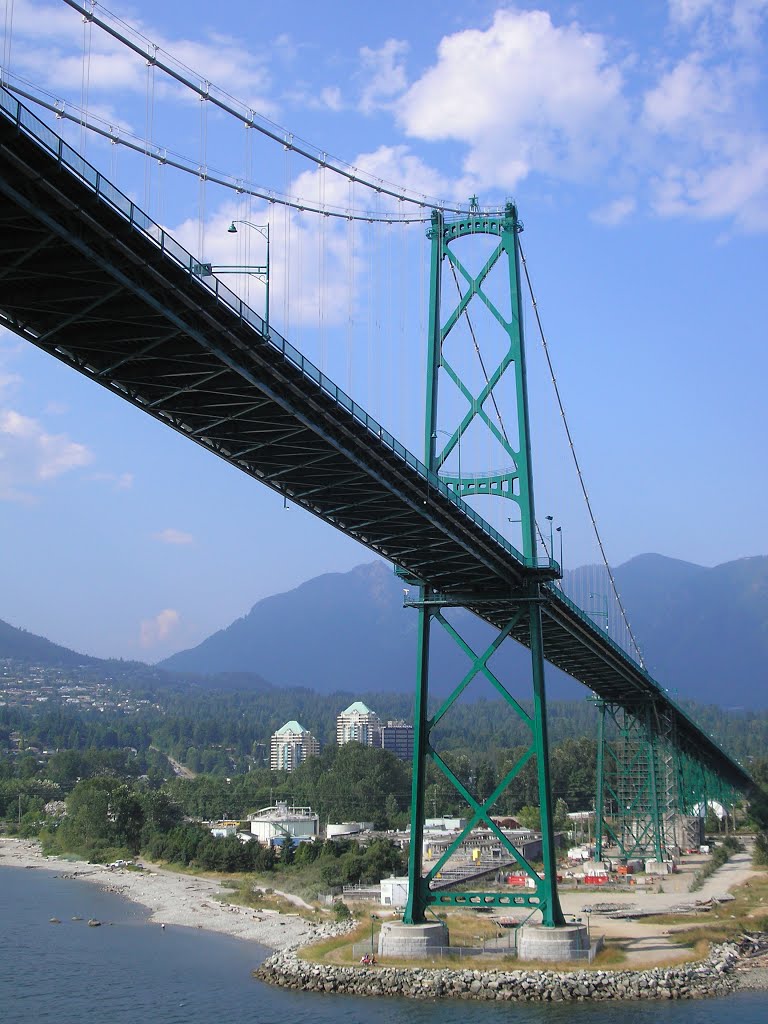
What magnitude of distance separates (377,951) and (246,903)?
25.6m

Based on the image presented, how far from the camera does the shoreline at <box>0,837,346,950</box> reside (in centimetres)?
4975

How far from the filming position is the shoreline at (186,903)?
163 ft

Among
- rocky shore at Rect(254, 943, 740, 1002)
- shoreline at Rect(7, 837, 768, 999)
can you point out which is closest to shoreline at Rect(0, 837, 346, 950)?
shoreline at Rect(7, 837, 768, 999)

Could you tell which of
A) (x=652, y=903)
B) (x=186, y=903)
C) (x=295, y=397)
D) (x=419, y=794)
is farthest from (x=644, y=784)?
(x=295, y=397)

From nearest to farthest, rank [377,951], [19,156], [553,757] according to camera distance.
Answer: [19,156] < [377,951] < [553,757]

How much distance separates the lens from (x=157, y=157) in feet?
82.6

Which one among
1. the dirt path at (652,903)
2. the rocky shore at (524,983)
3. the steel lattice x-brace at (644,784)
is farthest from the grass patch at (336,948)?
the steel lattice x-brace at (644,784)

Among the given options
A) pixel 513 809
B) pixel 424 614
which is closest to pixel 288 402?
pixel 424 614

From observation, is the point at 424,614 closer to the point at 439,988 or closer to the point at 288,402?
the point at 439,988

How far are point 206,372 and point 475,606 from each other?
19605mm

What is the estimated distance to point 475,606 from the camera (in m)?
42.1

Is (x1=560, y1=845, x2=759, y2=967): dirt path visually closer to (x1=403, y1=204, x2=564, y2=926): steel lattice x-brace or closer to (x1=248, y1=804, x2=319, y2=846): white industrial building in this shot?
(x1=403, y1=204, x2=564, y2=926): steel lattice x-brace

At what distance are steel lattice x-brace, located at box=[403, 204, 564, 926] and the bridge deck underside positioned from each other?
1.03 m

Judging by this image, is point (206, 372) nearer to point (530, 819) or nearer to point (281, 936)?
point (281, 936)
